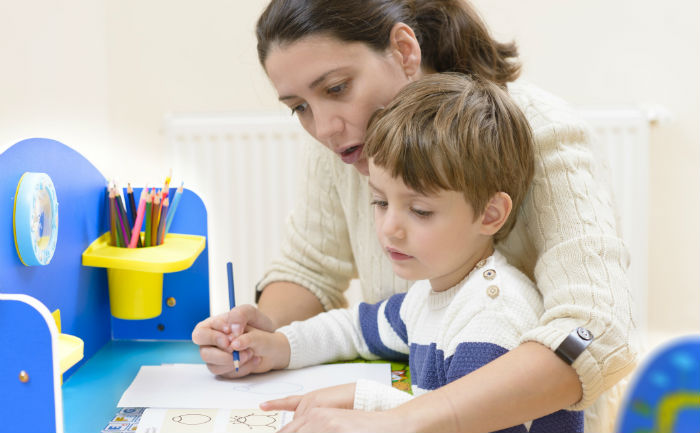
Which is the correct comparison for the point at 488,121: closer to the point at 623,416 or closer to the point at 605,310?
the point at 605,310

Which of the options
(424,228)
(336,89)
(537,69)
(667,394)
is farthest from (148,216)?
(537,69)

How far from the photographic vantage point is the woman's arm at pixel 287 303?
1144 mm

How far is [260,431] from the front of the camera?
798mm

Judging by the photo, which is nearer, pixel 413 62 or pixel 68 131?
pixel 413 62

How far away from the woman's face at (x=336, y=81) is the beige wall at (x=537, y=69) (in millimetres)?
1215

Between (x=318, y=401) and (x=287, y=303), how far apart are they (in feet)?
1.36

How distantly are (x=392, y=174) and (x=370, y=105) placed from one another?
0.50ft

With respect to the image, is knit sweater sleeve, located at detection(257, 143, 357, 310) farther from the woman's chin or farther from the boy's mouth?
the boy's mouth

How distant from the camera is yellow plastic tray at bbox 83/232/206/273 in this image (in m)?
0.99

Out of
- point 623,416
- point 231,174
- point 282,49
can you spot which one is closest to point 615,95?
point 231,174

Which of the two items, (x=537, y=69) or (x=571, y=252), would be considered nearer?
(x=571, y=252)

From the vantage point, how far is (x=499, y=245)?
97 cm

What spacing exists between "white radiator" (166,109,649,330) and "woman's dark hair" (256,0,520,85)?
1.11m

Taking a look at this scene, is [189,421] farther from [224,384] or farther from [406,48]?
[406,48]
